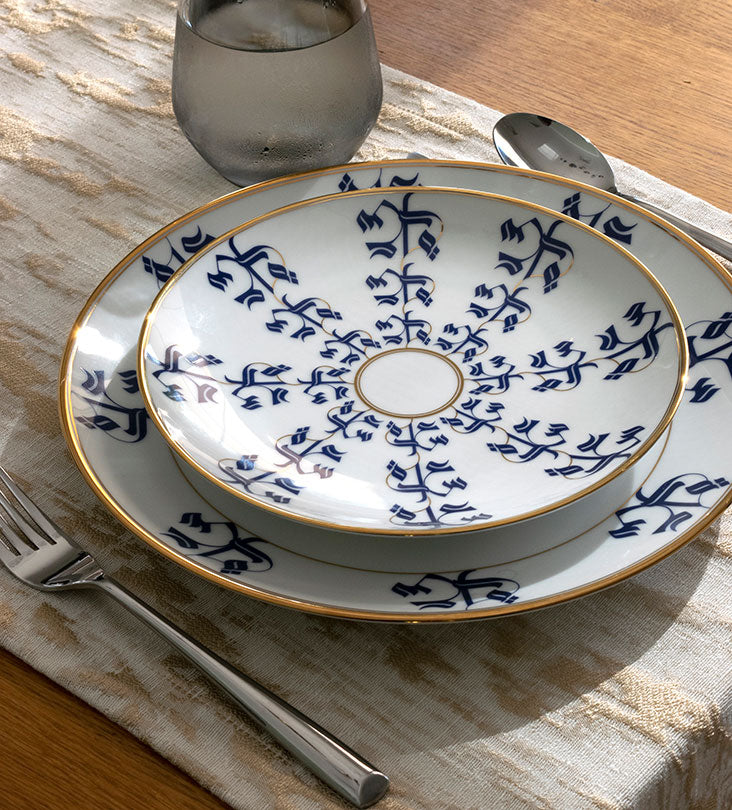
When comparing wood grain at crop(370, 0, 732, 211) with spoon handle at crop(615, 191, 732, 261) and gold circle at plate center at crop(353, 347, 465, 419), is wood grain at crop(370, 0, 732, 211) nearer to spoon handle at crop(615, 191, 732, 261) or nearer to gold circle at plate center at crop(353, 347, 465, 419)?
spoon handle at crop(615, 191, 732, 261)

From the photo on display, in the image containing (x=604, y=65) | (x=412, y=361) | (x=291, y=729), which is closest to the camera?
(x=291, y=729)

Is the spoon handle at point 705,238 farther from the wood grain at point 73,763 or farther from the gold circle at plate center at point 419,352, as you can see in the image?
the wood grain at point 73,763

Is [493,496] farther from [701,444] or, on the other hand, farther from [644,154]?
[644,154]

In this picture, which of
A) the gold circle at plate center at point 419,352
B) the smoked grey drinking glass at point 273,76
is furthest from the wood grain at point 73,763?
the smoked grey drinking glass at point 273,76

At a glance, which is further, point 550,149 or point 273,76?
point 550,149

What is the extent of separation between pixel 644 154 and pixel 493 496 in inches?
16.4

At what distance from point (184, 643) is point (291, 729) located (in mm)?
62

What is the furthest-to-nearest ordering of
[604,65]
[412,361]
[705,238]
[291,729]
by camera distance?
[604,65] → [705,238] → [412,361] → [291,729]

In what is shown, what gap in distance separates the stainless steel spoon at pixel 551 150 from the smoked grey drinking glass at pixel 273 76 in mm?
121

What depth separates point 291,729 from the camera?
383 mm

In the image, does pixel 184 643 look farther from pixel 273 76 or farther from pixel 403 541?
pixel 273 76

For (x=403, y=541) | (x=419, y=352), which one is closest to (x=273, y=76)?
(x=419, y=352)

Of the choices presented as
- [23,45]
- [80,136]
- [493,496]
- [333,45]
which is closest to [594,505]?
[493,496]

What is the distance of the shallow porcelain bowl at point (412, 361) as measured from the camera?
44 centimetres
